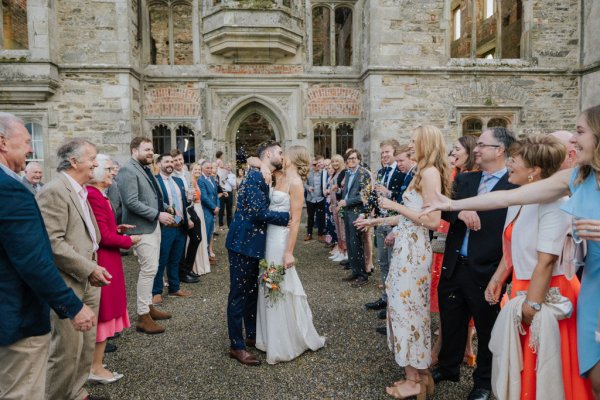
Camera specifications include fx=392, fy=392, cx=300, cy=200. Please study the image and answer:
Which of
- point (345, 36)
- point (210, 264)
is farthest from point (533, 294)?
point (345, 36)

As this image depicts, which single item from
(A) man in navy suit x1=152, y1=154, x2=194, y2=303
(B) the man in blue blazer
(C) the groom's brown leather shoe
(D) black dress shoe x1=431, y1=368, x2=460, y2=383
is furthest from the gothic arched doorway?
(D) black dress shoe x1=431, y1=368, x2=460, y2=383

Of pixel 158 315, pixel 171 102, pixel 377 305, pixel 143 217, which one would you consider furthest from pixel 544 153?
pixel 171 102

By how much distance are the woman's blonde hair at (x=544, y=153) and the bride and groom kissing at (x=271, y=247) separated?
184 cm

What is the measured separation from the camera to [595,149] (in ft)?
5.65

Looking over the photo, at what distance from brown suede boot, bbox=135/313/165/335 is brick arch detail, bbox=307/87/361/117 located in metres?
8.54

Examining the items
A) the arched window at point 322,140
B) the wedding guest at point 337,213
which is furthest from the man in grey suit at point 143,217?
the arched window at point 322,140

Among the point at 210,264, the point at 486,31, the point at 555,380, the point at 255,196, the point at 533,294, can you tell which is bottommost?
the point at 210,264

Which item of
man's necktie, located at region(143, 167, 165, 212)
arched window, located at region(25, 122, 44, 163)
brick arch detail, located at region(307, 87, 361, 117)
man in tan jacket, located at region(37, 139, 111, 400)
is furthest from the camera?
brick arch detail, located at region(307, 87, 361, 117)

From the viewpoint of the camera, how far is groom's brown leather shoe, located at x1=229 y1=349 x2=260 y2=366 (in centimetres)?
350

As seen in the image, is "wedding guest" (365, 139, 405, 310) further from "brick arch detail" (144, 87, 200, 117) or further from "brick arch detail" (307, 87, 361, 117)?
"brick arch detail" (144, 87, 200, 117)

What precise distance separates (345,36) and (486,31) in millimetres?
6514

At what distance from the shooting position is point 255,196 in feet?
11.2

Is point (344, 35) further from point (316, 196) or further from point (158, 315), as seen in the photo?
point (158, 315)

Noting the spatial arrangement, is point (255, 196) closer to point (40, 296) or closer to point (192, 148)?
A: point (40, 296)
